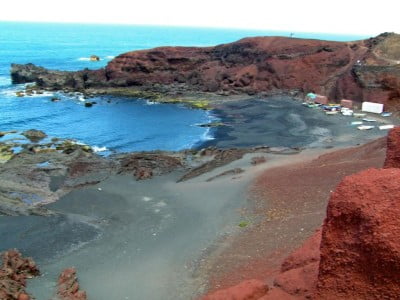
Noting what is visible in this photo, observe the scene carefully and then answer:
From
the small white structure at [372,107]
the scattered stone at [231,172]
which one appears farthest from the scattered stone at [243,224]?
the small white structure at [372,107]

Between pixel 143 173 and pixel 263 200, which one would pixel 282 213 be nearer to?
pixel 263 200

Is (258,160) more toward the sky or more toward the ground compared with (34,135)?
more toward the sky

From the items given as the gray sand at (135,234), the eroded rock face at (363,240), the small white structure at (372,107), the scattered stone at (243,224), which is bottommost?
the gray sand at (135,234)

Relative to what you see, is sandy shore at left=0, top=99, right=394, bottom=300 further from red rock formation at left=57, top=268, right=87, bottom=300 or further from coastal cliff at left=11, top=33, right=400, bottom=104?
coastal cliff at left=11, top=33, right=400, bottom=104

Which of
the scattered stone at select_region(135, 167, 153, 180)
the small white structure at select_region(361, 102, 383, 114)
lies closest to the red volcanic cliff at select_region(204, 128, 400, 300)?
the scattered stone at select_region(135, 167, 153, 180)

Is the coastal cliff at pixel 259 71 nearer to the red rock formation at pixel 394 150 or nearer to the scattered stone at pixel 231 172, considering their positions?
the scattered stone at pixel 231 172

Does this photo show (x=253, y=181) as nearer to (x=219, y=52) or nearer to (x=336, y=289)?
(x=336, y=289)

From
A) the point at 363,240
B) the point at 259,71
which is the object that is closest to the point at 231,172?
the point at 363,240
